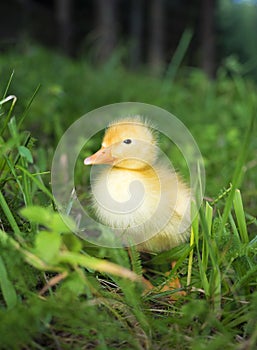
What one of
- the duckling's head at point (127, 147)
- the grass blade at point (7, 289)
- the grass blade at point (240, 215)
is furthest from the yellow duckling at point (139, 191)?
the grass blade at point (7, 289)

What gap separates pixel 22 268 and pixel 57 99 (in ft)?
5.58

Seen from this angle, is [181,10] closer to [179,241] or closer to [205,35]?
[205,35]

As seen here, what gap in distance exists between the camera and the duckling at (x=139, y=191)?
3.15 ft

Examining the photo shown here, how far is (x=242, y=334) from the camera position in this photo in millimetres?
792

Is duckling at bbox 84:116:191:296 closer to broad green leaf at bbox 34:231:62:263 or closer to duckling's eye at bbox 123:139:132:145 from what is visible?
duckling's eye at bbox 123:139:132:145

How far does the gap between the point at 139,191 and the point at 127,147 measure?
92mm

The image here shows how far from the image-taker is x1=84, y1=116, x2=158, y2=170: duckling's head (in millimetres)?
1005

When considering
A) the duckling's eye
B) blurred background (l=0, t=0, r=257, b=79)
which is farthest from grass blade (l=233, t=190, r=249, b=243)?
blurred background (l=0, t=0, r=257, b=79)

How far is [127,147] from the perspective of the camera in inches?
39.8

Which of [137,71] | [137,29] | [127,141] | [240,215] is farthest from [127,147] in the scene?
[137,29]

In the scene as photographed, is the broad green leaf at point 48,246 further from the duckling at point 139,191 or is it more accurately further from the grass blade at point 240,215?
the grass blade at point 240,215

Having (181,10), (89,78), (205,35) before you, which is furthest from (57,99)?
(181,10)

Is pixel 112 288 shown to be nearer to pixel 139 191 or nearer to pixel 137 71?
pixel 139 191

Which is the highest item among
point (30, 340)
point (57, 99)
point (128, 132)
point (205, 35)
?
point (128, 132)
